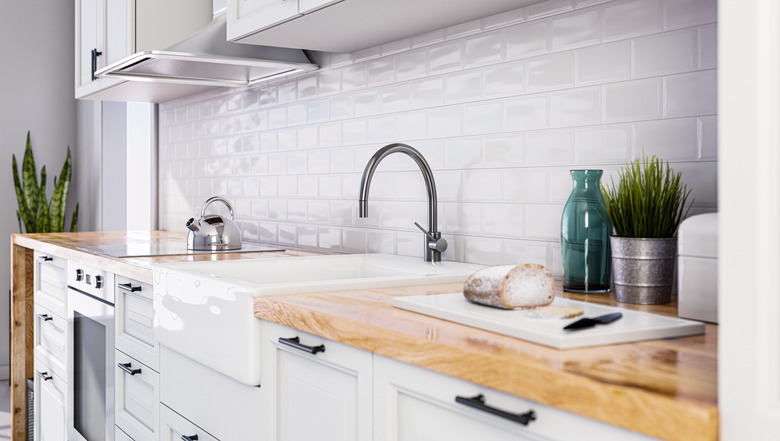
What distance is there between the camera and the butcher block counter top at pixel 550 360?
71 centimetres

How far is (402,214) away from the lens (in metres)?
2.25

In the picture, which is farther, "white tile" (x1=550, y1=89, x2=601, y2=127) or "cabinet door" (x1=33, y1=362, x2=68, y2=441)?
"cabinet door" (x1=33, y1=362, x2=68, y2=441)

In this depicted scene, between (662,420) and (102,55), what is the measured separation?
320 centimetres

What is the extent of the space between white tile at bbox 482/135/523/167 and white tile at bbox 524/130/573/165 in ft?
0.09

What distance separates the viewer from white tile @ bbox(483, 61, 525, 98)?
182cm

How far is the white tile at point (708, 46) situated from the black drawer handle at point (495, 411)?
0.88m

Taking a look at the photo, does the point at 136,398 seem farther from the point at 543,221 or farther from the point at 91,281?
the point at 543,221

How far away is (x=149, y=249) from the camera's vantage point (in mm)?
2551

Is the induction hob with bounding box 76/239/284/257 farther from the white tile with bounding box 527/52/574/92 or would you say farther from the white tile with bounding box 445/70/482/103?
the white tile with bounding box 527/52/574/92

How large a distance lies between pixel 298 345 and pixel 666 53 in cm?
95

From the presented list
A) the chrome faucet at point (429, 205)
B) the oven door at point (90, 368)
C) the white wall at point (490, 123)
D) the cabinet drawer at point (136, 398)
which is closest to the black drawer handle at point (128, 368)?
the cabinet drawer at point (136, 398)

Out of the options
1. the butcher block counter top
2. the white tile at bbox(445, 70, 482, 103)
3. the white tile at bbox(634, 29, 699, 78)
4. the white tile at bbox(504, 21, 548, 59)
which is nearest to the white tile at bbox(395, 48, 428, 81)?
the white tile at bbox(445, 70, 482, 103)

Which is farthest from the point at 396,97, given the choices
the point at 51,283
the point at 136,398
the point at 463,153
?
the point at 51,283
